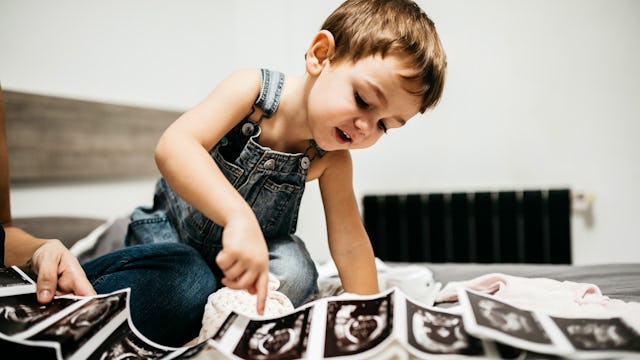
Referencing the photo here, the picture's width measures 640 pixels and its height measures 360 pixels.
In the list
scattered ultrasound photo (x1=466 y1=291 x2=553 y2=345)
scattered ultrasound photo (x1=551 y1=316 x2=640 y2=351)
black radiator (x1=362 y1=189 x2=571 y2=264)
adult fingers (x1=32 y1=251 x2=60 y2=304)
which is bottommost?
black radiator (x1=362 y1=189 x2=571 y2=264)

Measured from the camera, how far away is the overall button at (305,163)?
83cm

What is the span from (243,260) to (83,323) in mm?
188

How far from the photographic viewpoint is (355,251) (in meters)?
0.85

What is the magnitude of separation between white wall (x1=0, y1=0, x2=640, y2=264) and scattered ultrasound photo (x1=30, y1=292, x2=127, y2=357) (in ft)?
3.91

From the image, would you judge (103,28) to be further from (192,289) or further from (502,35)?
(502,35)

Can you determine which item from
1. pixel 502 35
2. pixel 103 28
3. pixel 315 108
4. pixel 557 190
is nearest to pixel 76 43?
pixel 103 28

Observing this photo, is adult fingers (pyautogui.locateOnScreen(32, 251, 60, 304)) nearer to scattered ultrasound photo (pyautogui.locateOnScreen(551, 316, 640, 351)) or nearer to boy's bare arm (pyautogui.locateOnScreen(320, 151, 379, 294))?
boy's bare arm (pyautogui.locateOnScreen(320, 151, 379, 294))

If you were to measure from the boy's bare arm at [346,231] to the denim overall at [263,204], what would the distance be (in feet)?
0.19

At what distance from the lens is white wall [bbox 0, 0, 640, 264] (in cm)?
173

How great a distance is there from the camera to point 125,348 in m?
0.50

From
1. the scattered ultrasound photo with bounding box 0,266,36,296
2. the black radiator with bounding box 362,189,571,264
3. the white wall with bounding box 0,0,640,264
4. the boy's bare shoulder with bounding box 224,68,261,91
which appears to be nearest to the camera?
the scattered ultrasound photo with bounding box 0,266,36,296

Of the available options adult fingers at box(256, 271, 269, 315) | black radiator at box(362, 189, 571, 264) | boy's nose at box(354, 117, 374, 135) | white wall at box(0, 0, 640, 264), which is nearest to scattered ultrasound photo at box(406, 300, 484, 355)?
adult fingers at box(256, 271, 269, 315)

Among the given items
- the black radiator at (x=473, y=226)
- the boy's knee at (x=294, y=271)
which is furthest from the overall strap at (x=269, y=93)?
the black radiator at (x=473, y=226)

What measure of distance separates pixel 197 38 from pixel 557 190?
1801 millimetres
